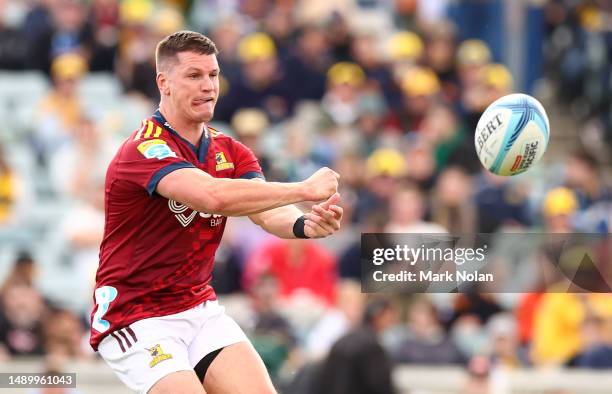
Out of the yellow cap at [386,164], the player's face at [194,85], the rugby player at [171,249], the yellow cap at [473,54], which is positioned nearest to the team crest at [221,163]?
the rugby player at [171,249]

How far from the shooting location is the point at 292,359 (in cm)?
1203

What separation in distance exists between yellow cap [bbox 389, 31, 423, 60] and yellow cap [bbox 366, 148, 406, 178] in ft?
10.5

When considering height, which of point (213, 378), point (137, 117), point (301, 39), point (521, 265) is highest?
point (301, 39)

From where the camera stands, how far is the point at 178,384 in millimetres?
7344

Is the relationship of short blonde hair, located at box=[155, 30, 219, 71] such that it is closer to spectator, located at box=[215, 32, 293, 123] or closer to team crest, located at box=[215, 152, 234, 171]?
team crest, located at box=[215, 152, 234, 171]

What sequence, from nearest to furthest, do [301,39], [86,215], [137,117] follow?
[86,215], [137,117], [301,39]

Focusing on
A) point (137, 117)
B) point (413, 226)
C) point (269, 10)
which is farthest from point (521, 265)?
point (269, 10)

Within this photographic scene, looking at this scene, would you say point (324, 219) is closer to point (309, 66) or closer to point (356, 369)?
point (356, 369)

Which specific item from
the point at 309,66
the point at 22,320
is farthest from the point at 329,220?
the point at 309,66

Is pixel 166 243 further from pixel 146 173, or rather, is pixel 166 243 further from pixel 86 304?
pixel 86 304

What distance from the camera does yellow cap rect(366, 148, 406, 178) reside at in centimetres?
1458

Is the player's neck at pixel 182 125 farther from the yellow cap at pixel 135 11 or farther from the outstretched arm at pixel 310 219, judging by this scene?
the yellow cap at pixel 135 11

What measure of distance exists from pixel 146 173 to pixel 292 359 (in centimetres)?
490

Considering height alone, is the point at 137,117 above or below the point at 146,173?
above
